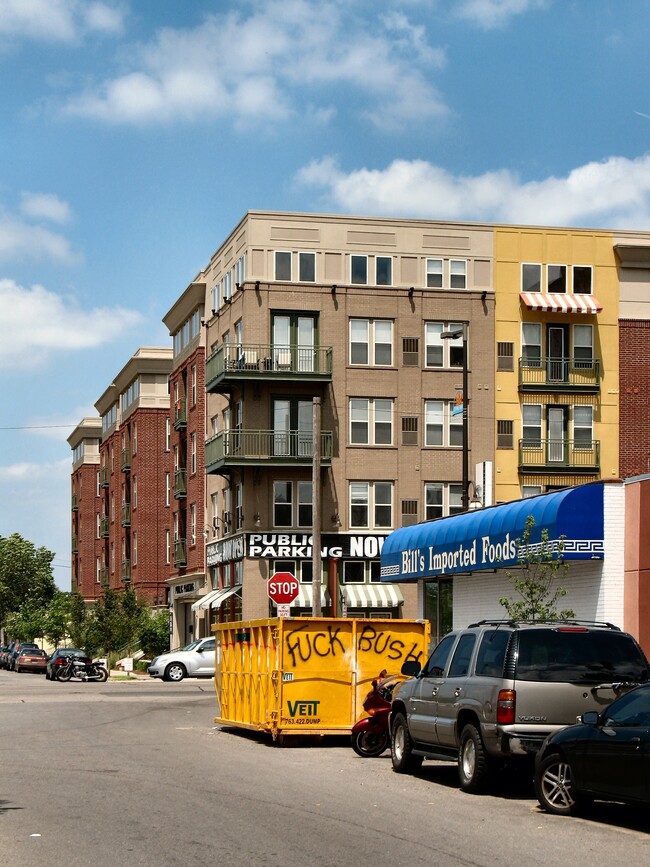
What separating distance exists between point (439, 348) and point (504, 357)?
2.66 meters

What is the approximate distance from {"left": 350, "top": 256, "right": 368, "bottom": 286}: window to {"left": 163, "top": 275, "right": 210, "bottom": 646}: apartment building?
10.8 m

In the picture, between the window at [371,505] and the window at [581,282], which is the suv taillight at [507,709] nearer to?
the window at [371,505]

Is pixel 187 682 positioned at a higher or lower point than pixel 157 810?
lower

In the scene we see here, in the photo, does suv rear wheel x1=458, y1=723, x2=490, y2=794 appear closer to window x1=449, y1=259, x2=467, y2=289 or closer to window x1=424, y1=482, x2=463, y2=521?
window x1=424, y1=482, x2=463, y2=521

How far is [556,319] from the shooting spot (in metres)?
55.8

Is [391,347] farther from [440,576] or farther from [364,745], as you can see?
[364,745]

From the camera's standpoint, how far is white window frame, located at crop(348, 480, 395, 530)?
5484cm

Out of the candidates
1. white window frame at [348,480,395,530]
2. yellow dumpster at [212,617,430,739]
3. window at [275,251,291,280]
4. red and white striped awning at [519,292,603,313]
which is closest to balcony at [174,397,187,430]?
window at [275,251,291,280]

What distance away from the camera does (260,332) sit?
2148 inches

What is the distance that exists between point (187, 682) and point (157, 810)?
38.6m

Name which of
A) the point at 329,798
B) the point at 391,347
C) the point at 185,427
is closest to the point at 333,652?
the point at 329,798

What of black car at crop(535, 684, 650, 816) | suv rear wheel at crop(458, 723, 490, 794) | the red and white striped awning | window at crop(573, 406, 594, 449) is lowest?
suv rear wheel at crop(458, 723, 490, 794)

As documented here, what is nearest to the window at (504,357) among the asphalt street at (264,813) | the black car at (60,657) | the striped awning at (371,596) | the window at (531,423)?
the window at (531,423)

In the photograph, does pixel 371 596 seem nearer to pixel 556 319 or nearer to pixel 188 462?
pixel 556 319
